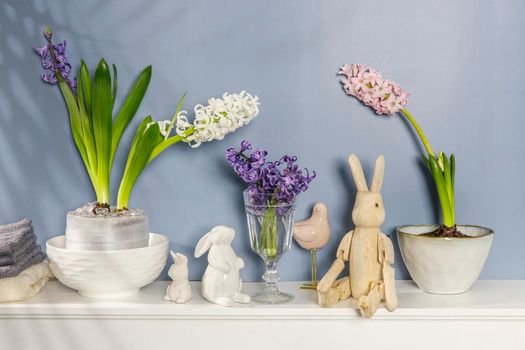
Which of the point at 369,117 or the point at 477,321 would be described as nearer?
the point at 477,321

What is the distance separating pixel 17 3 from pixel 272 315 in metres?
0.87

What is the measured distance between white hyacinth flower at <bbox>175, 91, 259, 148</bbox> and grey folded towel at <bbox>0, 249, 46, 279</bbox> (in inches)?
15.3

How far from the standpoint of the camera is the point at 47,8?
1399mm

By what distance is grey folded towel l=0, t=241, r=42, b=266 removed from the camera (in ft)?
4.00

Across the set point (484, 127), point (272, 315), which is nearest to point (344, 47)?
point (484, 127)

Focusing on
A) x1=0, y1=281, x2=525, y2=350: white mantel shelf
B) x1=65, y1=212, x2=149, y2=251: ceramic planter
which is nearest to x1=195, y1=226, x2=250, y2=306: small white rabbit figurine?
x1=0, y1=281, x2=525, y2=350: white mantel shelf

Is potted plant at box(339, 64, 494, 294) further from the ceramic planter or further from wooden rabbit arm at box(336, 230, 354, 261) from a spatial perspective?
the ceramic planter

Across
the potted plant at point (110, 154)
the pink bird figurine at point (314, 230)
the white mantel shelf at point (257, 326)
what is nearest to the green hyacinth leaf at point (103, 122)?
the potted plant at point (110, 154)

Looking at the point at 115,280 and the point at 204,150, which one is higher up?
the point at 204,150

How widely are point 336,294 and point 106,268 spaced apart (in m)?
0.45

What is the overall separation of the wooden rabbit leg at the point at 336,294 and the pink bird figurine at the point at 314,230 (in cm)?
9

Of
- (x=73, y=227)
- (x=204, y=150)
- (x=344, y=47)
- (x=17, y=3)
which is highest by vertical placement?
(x=17, y=3)

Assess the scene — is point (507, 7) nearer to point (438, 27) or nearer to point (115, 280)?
point (438, 27)

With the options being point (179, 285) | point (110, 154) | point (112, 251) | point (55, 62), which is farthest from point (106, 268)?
point (55, 62)
